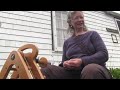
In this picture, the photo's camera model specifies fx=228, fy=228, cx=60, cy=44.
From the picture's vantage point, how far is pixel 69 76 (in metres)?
1.71

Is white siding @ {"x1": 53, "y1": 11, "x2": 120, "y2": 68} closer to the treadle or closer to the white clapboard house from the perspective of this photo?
the white clapboard house

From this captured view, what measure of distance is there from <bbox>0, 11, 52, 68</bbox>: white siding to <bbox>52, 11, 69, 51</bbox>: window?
0.36 ft

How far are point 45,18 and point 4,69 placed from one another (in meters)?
3.62

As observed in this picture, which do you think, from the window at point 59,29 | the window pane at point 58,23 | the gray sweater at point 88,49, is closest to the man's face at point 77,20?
the gray sweater at point 88,49

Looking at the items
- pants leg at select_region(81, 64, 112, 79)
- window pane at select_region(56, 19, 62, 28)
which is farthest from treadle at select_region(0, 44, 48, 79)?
window pane at select_region(56, 19, 62, 28)

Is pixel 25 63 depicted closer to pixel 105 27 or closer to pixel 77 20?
pixel 77 20

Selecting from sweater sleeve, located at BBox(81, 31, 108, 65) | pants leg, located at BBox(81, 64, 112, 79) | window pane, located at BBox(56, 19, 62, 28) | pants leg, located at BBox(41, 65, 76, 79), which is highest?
window pane, located at BBox(56, 19, 62, 28)

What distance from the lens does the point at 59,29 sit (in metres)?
5.02

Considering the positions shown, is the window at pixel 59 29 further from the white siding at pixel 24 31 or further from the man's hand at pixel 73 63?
the man's hand at pixel 73 63

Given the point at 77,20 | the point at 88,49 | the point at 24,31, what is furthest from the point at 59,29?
Result: the point at 88,49

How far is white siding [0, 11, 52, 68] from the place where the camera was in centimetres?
408

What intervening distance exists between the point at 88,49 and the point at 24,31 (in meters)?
2.84

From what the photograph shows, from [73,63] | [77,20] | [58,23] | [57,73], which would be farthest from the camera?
[58,23]
